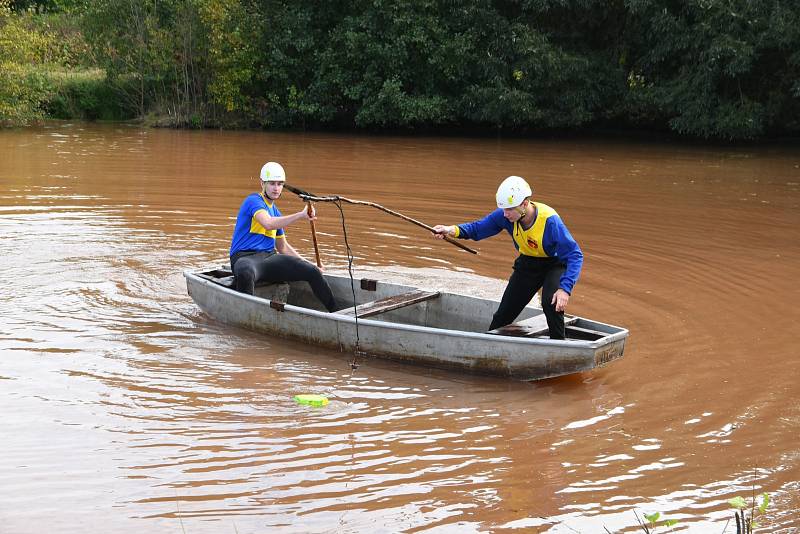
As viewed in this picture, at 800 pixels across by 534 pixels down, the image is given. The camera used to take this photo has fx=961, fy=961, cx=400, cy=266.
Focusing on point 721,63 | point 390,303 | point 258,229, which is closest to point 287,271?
point 258,229

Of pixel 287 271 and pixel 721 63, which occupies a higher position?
pixel 721 63

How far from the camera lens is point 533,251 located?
25.6 ft

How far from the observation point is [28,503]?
5.32 m

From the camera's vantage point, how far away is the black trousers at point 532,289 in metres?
7.59

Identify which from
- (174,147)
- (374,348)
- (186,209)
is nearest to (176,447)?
(374,348)

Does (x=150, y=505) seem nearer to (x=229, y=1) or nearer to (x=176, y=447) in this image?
(x=176, y=447)

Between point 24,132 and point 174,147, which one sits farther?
point 24,132

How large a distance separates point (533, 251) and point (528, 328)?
0.63 m

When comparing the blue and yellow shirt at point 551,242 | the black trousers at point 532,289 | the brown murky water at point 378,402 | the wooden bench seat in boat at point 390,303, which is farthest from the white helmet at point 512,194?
the wooden bench seat in boat at point 390,303

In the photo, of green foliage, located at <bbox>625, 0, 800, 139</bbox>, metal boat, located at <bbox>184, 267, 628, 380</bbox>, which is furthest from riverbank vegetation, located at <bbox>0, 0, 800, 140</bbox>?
metal boat, located at <bbox>184, 267, 628, 380</bbox>

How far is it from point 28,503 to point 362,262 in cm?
676

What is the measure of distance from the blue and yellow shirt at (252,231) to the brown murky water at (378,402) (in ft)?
2.73

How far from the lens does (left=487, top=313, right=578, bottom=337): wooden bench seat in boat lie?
25.3ft

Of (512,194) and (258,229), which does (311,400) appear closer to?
(512,194)
